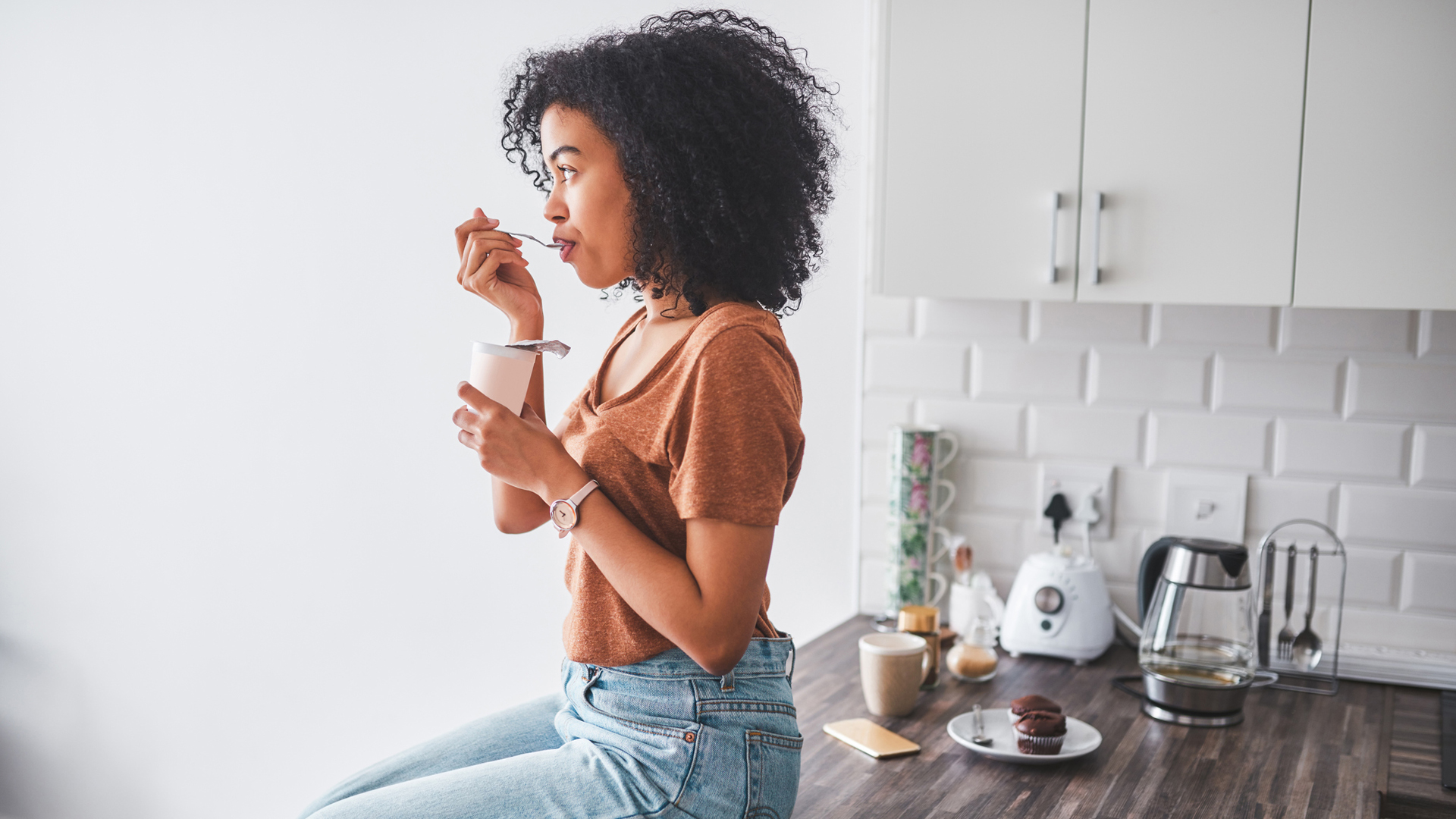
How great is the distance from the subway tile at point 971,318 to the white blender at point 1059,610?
0.41 metres

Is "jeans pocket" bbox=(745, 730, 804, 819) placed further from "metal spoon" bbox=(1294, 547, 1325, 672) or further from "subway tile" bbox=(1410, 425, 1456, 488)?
"subway tile" bbox=(1410, 425, 1456, 488)

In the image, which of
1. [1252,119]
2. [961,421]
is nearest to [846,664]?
[961,421]

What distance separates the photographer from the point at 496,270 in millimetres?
1322

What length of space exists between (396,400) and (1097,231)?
5.74 feet

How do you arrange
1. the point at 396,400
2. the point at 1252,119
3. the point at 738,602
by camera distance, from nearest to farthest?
the point at 738,602, the point at 1252,119, the point at 396,400

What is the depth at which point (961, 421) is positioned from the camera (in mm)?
2088

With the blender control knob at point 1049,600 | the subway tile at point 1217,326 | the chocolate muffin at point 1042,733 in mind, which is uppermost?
the subway tile at point 1217,326

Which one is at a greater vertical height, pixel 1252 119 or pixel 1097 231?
pixel 1252 119

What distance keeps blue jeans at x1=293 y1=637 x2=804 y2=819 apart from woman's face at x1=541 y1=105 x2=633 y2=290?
408mm

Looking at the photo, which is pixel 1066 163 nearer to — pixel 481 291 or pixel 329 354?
pixel 481 291

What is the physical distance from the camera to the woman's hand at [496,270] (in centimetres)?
129

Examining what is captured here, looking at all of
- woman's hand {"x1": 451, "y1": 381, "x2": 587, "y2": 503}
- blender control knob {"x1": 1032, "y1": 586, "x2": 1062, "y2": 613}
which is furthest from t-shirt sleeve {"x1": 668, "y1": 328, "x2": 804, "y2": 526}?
blender control knob {"x1": 1032, "y1": 586, "x2": 1062, "y2": 613}

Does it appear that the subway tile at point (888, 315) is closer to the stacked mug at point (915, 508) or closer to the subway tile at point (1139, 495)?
the stacked mug at point (915, 508)

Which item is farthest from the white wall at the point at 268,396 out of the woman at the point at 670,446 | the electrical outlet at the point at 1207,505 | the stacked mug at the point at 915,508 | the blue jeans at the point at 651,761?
the blue jeans at the point at 651,761
